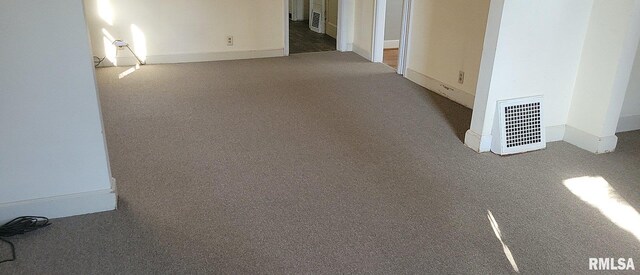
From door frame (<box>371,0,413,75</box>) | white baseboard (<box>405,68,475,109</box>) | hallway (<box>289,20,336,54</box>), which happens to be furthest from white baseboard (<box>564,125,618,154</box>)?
hallway (<box>289,20,336,54</box>)

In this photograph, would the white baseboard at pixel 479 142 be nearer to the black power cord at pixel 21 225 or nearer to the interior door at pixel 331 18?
the black power cord at pixel 21 225

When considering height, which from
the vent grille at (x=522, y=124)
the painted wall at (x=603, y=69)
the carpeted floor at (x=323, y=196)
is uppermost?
the painted wall at (x=603, y=69)

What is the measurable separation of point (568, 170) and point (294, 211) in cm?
179

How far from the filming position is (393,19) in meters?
6.90

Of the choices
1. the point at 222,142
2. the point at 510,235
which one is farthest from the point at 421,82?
the point at 510,235

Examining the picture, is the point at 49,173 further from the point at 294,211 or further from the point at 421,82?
the point at 421,82

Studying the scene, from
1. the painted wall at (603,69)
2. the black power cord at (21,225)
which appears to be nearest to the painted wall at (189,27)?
the black power cord at (21,225)

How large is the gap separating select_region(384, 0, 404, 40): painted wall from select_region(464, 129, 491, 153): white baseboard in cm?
390

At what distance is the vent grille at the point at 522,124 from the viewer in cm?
312

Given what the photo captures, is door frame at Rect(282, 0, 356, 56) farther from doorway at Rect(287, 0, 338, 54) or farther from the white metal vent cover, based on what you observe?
the white metal vent cover

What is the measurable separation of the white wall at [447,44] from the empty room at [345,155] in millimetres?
19

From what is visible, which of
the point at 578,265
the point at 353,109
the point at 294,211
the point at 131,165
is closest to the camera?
the point at 578,265

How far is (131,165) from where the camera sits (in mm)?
2922

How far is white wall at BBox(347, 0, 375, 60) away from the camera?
5766 millimetres
